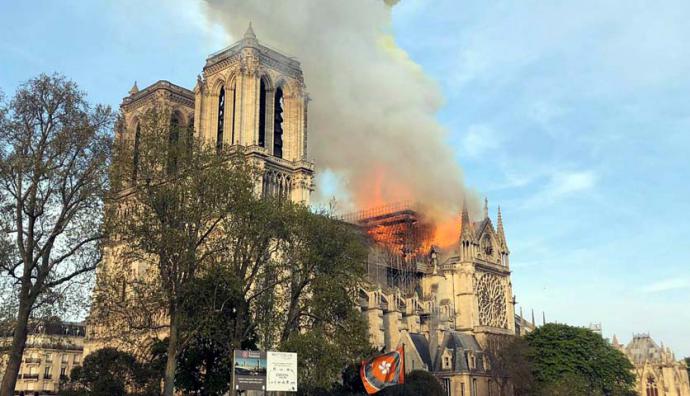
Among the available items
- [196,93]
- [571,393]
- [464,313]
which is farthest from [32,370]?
[571,393]

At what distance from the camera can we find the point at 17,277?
36.7 m

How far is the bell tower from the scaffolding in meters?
18.5

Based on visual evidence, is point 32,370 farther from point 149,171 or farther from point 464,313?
point 149,171

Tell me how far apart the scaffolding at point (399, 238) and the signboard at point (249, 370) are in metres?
58.9

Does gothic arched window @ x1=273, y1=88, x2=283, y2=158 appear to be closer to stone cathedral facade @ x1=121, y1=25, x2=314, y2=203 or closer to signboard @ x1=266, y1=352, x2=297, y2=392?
stone cathedral facade @ x1=121, y1=25, x2=314, y2=203

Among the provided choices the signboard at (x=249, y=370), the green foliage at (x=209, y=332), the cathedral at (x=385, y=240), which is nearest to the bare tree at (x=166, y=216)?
the green foliage at (x=209, y=332)

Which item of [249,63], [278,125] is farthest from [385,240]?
[249,63]

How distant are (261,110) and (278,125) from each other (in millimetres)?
3503

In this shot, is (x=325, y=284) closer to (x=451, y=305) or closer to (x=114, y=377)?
(x=114, y=377)

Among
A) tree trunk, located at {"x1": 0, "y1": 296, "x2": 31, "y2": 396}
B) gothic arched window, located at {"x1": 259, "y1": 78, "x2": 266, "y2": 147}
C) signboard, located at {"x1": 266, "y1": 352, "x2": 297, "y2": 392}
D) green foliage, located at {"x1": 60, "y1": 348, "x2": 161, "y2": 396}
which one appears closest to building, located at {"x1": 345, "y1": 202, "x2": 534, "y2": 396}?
gothic arched window, located at {"x1": 259, "y1": 78, "x2": 266, "y2": 147}

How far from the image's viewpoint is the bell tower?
7869cm

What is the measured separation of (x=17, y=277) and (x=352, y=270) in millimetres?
21340

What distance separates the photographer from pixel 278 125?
85.3 metres

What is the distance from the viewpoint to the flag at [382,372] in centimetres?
4901
